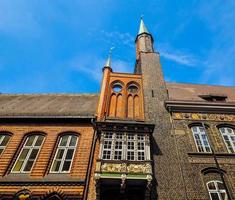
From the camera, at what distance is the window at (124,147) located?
41.2 feet

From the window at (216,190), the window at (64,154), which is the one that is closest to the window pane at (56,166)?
the window at (64,154)

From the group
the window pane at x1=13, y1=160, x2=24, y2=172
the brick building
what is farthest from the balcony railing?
the window pane at x1=13, y1=160, x2=24, y2=172

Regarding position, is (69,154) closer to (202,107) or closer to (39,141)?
(39,141)

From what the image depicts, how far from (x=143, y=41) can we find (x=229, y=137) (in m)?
14.2

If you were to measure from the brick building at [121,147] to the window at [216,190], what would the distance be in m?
0.05

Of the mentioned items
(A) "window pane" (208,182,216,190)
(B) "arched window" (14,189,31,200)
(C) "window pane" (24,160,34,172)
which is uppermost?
(C) "window pane" (24,160,34,172)

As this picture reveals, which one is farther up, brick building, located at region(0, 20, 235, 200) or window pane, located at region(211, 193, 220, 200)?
brick building, located at region(0, 20, 235, 200)

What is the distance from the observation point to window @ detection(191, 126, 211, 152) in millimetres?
14227

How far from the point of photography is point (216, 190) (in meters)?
12.1

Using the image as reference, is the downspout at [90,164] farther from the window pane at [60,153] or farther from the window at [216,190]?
the window at [216,190]

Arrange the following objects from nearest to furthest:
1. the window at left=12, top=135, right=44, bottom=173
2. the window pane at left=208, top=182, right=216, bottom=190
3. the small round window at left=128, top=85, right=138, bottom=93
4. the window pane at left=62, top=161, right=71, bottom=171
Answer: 1. the window pane at left=208, top=182, right=216, bottom=190
2. the window pane at left=62, top=161, right=71, bottom=171
3. the window at left=12, top=135, right=44, bottom=173
4. the small round window at left=128, top=85, right=138, bottom=93

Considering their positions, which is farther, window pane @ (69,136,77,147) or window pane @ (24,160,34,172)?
window pane @ (69,136,77,147)

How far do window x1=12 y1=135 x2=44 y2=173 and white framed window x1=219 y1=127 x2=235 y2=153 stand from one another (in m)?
11.0

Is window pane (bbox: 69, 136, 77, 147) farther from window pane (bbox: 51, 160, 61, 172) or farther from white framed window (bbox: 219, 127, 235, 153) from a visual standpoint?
white framed window (bbox: 219, 127, 235, 153)
